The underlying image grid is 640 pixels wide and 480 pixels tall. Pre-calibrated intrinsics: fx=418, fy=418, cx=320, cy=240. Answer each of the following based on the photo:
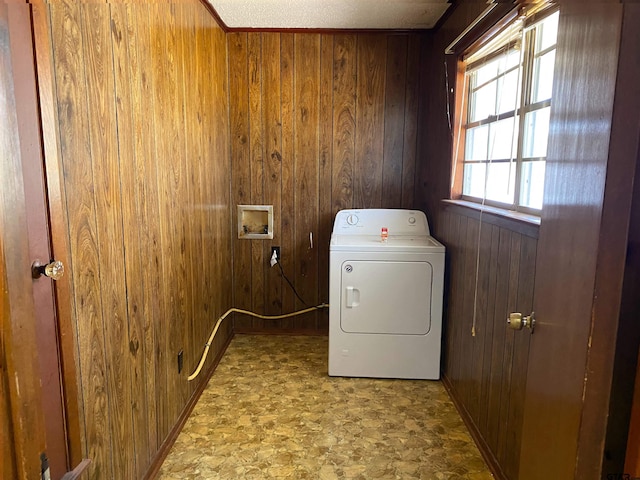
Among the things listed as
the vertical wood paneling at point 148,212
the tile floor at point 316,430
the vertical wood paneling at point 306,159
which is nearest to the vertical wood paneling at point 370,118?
the vertical wood paneling at point 306,159

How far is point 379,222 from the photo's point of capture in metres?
2.99

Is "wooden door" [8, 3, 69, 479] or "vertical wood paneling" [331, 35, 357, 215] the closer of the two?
"wooden door" [8, 3, 69, 479]

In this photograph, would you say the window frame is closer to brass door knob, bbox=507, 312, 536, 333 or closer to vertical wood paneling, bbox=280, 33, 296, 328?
brass door knob, bbox=507, 312, 536, 333

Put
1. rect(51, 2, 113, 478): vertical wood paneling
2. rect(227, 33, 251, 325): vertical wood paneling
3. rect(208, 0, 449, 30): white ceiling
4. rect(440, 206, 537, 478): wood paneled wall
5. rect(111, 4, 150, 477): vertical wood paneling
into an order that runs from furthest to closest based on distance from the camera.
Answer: rect(227, 33, 251, 325): vertical wood paneling → rect(208, 0, 449, 30): white ceiling → rect(440, 206, 537, 478): wood paneled wall → rect(111, 4, 150, 477): vertical wood paneling → rect(51, 2, 113, 478): vertical wood paneling

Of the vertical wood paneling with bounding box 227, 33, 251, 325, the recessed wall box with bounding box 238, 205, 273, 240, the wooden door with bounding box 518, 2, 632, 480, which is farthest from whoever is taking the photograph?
the recessed wall box with bounding box 238, 205, 273, 240

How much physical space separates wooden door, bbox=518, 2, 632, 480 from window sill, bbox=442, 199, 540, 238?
1.67 feet

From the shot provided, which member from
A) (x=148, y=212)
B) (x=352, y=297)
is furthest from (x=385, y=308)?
(x=148, y=212)

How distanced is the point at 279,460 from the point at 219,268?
1376 mm

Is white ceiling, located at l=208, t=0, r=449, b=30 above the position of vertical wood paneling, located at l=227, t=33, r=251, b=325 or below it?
above

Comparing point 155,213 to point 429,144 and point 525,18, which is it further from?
point 429,144

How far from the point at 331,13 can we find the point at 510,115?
1414 mm

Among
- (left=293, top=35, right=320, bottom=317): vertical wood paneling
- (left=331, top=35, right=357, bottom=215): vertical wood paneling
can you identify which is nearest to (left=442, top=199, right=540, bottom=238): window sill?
(left=331, top=35, right=357, bottom=215): vertical wood paneling

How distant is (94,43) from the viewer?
128 centimetres

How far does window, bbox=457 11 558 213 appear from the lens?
162 centimetres
